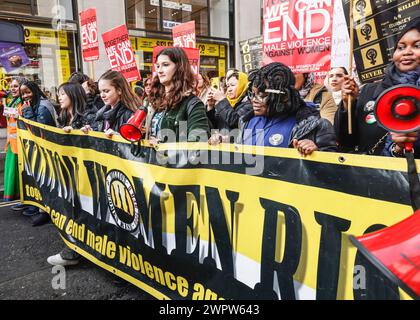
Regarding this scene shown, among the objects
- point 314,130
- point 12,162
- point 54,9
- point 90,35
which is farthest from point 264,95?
point 54,9

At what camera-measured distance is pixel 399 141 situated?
135 centimetres

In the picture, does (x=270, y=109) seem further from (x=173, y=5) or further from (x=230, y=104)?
(x=173, y=5)

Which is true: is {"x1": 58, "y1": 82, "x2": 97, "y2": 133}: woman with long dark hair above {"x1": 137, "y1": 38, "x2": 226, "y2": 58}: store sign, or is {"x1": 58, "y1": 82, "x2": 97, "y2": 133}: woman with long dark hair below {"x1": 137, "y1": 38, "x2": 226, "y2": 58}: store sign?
below

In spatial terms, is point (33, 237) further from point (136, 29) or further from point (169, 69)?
point (136, 29)

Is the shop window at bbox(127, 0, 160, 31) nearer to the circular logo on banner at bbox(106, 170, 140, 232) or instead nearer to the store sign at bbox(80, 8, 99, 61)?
the store sign at bbox(80, 8, 99, 61)

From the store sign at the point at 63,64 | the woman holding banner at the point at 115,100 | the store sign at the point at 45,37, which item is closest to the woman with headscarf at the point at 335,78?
the woman holding banner at the point at 115,100

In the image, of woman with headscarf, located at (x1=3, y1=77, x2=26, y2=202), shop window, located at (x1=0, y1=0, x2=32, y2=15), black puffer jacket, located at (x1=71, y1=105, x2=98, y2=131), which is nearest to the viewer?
black puffer jacket, located at (x1=71, y1=105, x2=98, y2=131)

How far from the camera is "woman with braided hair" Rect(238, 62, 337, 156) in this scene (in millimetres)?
2119

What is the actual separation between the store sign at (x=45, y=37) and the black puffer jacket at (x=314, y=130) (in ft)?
33.5

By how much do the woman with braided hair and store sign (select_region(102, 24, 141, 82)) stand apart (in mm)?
2698

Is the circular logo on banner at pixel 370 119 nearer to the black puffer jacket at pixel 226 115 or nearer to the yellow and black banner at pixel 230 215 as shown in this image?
the yellow and black banner at pixel 230 215

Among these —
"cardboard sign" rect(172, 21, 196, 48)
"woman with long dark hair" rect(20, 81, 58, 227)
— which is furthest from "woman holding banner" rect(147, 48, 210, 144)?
"cardboard sign" rect(172, 21, 196, 48)
